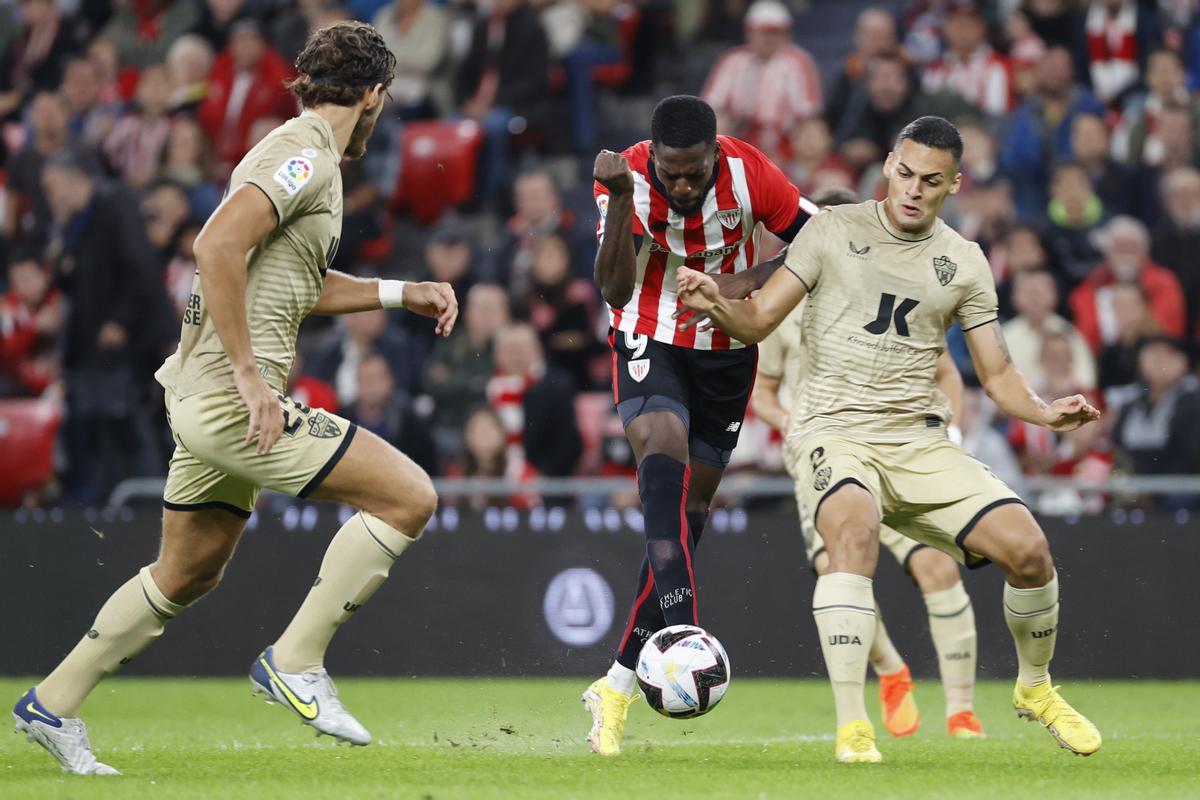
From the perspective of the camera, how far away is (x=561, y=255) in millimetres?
13812

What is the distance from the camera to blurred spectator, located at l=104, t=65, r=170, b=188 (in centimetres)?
1616

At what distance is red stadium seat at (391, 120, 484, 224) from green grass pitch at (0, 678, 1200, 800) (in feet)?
18.8

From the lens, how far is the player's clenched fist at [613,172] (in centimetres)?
662

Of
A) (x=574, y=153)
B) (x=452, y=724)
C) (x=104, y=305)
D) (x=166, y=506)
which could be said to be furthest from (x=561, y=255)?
(x=166, y=506)

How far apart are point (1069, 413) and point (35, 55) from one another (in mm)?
13821

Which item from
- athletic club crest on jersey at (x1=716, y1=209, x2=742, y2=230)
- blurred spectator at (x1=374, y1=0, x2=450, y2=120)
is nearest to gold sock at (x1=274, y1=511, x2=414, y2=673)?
athletic club crest on jersey at (x1=716, y1=209, x2=742, y2=230)

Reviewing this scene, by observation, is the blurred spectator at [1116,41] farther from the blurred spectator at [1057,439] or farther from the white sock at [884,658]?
the white sock at [884,658]

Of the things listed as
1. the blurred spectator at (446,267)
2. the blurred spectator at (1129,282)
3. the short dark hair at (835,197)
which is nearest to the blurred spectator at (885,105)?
the blurred spectator at (1129,282)

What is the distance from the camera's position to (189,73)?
55.1 ft

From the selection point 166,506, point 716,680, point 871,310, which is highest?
point 871,310

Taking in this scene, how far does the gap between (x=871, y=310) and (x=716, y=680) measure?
1.54 meters

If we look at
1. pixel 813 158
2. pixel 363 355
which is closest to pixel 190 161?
pixel 363 355

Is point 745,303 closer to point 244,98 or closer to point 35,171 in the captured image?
point 244,98

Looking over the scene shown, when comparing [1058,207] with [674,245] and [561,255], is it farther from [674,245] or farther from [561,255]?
[674,245]
